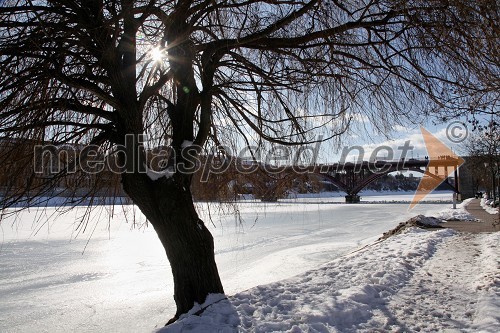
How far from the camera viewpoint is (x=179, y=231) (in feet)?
14.5

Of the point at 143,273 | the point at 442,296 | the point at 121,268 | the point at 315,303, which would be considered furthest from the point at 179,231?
the point at 121,268

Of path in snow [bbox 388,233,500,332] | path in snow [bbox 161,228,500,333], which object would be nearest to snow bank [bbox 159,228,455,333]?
path in snow [bbox 161,228,500,333]

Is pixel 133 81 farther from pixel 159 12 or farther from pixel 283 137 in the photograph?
pixel 283 137

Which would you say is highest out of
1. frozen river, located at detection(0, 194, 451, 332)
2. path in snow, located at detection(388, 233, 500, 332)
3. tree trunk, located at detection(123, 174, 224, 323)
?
tree trunk, located at detection(123, 174, 224, 323)

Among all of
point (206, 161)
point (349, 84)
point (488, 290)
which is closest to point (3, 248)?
point (206, 161)

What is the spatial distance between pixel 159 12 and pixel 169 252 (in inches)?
100

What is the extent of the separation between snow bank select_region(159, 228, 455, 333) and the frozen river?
1135 mm

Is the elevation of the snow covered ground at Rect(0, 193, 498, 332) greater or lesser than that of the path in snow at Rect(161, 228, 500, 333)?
lesser

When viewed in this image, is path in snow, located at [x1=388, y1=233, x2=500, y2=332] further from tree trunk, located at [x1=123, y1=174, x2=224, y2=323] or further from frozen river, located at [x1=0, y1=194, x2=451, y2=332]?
tree trunk, located at [x1=123, y1=174, x2=224, y2=323]

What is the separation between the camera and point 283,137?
5012mm

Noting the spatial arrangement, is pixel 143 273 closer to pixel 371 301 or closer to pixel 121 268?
pixel 121 268

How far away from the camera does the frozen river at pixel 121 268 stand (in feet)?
21.9

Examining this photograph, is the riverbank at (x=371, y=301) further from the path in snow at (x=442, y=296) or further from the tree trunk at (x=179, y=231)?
the tree trunk at (x=179, y=231)

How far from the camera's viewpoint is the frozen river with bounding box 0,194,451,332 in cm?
667
